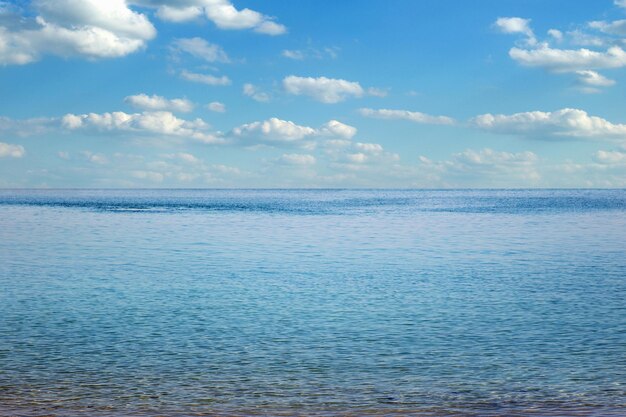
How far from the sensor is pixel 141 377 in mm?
16578

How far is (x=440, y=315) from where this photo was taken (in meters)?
24.8

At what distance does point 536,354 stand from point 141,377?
10.9 metres

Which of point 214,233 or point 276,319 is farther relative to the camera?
point 214,233

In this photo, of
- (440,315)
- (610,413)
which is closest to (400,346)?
(440,315)

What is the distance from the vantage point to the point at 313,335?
2147cm

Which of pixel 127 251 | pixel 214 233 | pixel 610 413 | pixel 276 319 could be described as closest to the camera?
pixel 610 413

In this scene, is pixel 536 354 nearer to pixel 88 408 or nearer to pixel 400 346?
pixel 400 346

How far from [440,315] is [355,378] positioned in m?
9.17

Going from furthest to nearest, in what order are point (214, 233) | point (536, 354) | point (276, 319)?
point (214, 233) → point (276, 319) → point (536, 354)

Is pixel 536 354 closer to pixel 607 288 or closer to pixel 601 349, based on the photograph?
pixel 601 349

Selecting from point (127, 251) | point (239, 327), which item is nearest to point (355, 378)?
point (239, 327)

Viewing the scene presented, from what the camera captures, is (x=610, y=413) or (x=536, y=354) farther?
(x=536, y=354)

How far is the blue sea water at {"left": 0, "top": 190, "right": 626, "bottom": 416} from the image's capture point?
14.8m

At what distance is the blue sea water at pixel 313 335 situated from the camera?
48.4 ft
